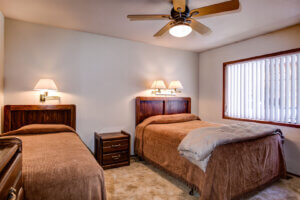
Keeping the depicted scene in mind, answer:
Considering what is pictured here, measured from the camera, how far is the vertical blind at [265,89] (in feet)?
9.43

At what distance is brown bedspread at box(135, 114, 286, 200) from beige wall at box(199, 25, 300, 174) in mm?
497

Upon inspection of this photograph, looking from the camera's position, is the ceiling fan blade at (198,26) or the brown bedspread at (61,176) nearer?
the brown bedspread at (61,176)

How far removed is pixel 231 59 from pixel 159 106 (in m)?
1.89

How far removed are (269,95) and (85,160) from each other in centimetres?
327

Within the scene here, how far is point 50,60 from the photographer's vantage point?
2928mm

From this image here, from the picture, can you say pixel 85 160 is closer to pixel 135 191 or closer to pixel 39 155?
pixel 39 155

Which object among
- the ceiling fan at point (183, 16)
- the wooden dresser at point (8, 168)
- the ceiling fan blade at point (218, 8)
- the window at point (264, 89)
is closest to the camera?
the wooden dresser at point (8, 168)

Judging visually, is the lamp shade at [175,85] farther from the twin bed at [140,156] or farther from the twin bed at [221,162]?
the twin bed at [221,162]

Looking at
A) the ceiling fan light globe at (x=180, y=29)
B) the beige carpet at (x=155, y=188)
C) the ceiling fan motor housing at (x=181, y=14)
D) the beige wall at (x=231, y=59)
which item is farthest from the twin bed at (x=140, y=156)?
the ceiling fan motor housing at (x=181, y=14)

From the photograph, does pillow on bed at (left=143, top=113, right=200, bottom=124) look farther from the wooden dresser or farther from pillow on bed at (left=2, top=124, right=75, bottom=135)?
the wooden dresser

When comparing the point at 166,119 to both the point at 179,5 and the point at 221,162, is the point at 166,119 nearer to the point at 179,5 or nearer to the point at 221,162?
the point at 221,162

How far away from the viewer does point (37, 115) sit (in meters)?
2.80

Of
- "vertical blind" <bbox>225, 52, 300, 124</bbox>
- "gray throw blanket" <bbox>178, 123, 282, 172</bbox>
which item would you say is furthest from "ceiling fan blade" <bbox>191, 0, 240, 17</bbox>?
"vertical blind" <bbox>225, 52, 300, 124</bbox>

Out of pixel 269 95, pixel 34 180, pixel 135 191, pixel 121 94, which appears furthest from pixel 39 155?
pixel 269 95
